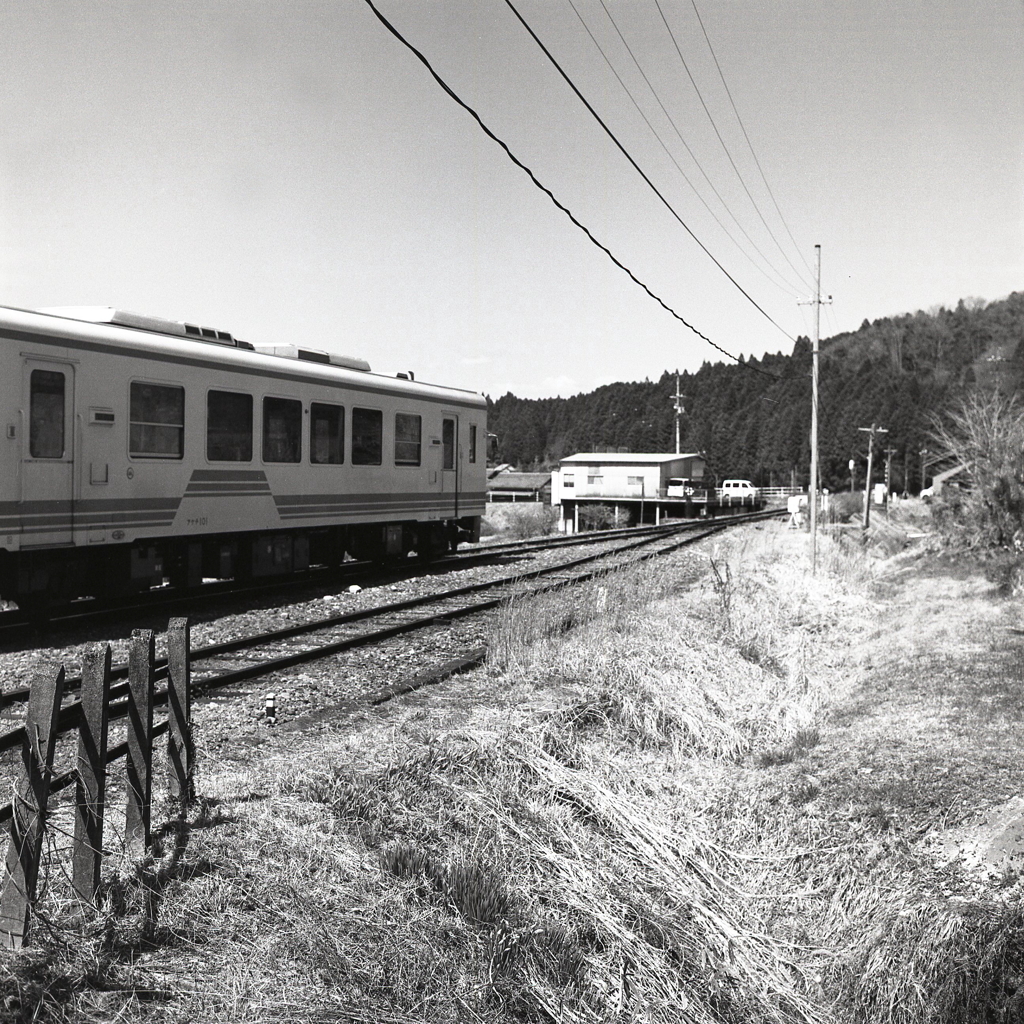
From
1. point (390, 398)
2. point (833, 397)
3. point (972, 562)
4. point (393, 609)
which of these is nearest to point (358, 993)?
point (393, 609)

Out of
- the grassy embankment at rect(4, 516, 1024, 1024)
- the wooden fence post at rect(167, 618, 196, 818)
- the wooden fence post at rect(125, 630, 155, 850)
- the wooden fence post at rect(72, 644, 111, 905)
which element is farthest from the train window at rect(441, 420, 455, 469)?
the wooden fence post at rect(72, 644, 111, 905)

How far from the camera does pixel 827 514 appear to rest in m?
40.4

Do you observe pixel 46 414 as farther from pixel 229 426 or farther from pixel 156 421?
pixel 229 426

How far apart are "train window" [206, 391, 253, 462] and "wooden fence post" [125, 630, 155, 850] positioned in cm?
874

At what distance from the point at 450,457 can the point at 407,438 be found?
1676 millimetres

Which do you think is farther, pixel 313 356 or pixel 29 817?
pixel 313 356

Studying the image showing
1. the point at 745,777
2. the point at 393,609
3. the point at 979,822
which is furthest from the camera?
the point at 393,609

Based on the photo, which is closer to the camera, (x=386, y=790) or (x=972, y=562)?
(x=386, y=790)

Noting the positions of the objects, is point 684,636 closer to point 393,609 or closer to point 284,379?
point 393,609

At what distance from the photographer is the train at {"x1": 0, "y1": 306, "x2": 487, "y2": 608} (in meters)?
10.6

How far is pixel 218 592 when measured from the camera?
13.9 m

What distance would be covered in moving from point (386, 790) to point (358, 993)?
1.77m

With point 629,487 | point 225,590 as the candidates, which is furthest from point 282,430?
point 629,487

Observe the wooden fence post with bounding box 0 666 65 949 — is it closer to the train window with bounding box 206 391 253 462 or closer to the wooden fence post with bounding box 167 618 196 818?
the wooden fence post with bounding box 167 618 196 818
